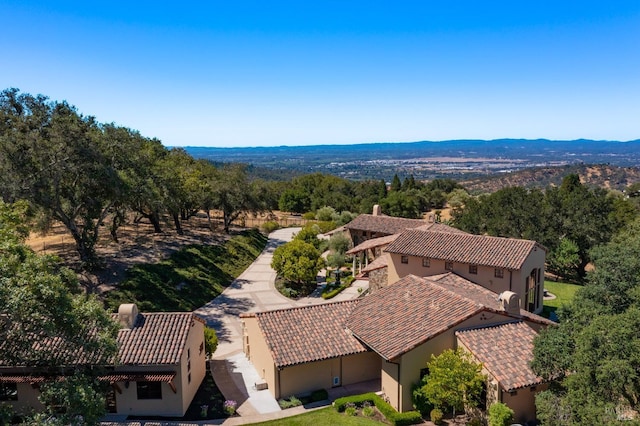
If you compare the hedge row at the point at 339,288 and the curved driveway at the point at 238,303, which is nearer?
the curved driveway at the point at 238,303

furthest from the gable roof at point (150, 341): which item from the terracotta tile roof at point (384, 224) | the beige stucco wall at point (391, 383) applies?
the terracotta tile roof at point (384, 224)

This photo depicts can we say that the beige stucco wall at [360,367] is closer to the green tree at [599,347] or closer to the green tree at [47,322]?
the green tree at [599,347]

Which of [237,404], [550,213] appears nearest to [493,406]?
[237,404]

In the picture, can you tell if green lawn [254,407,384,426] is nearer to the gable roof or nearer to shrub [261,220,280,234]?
the gable roof

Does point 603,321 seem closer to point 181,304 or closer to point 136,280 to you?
point 181,304

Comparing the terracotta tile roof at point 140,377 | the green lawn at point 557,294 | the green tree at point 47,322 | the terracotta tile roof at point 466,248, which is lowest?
the green lawn at point 557,294

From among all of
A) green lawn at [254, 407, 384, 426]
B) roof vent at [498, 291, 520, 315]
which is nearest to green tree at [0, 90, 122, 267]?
green lawn at [254, 407, 384, 426]
